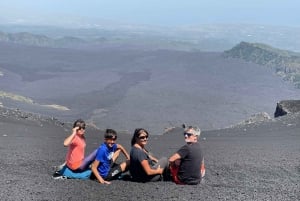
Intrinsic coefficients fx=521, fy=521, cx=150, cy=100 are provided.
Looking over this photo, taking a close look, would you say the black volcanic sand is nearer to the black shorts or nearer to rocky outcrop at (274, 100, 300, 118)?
the black shorts

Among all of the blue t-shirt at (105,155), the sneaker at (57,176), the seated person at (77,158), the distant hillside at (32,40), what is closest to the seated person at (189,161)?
the blue t-shirt at (105,155)

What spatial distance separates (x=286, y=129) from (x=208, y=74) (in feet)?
251

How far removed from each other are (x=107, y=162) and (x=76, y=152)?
703 millimetres

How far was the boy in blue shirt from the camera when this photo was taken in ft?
33.4

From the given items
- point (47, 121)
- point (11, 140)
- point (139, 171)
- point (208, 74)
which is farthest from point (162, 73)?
point (139, 171)

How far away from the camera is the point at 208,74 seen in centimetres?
9719

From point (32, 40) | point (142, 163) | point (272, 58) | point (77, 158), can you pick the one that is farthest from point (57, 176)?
point (32, 40)

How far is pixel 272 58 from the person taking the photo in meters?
111

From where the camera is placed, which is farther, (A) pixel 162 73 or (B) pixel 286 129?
(A) pixel 162 73

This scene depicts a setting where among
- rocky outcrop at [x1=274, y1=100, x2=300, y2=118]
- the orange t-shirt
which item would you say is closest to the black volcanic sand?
the orange t-shirt

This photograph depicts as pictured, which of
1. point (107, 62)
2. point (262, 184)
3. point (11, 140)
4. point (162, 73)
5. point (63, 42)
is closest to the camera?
point (262, 184)

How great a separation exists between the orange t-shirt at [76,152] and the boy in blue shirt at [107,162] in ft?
1.45

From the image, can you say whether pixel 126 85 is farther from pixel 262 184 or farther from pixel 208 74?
pixel 262 184

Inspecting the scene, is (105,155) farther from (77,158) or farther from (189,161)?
(189,161)
